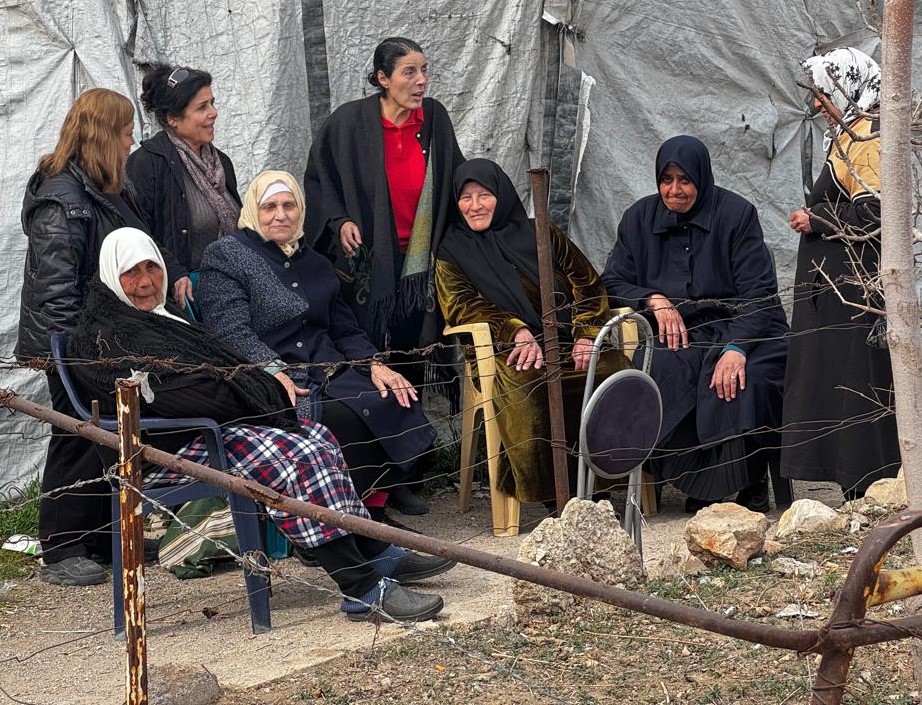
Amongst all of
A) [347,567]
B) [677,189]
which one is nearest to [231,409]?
[347,567]

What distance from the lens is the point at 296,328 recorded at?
5.05m

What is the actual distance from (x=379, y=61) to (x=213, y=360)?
1879 millimetres

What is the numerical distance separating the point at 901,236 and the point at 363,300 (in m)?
3.13

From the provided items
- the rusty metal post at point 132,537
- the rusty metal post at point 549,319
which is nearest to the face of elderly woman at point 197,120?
the rusty metal post at point 549,319

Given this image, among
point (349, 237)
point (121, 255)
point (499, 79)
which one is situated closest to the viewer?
point (121, 255)

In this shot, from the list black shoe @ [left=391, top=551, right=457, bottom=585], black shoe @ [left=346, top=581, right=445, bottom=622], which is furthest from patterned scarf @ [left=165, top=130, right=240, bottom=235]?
black shoe @ [left=346, top=581, right=445, bottom=622]

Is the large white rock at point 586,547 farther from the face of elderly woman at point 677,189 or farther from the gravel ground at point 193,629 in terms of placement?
the face of elderly woman at point 677,189

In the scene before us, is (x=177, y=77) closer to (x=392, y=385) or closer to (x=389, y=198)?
(x=389, y=198)

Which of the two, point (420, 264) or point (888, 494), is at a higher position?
point (420, 264)

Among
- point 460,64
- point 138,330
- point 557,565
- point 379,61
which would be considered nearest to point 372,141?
point 379,61

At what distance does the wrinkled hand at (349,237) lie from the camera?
5.47 meters

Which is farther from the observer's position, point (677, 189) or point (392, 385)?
point (677, 189)

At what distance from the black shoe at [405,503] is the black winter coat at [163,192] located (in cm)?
133

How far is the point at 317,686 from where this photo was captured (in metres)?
3.46
